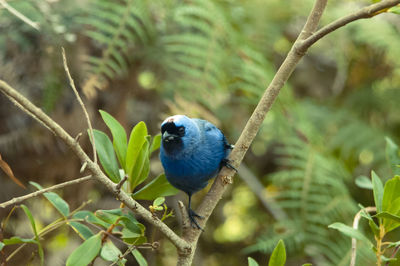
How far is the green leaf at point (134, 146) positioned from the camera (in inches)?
53.2

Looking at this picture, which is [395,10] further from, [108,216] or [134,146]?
[108,216]

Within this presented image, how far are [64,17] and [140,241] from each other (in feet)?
7.44

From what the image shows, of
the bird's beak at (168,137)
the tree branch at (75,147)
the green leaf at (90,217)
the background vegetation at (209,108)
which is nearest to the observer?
the tree branch at (75,147)

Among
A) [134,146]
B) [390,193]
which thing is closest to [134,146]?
[134,146]

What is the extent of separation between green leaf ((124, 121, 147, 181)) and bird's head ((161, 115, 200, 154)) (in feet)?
2.11

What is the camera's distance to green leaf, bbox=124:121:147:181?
53.2 inches

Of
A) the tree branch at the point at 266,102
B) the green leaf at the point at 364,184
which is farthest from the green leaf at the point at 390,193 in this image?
the tree branch at the point at 266,102

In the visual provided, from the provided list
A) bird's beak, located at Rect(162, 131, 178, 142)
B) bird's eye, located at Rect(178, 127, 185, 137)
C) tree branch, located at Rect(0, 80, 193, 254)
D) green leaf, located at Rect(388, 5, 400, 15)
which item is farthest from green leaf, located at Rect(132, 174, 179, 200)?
green leaf, located at Rect(388, 5, 400, 15)

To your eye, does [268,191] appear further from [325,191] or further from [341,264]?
[341,264]

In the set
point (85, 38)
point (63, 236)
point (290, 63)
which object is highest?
point (290, 63)

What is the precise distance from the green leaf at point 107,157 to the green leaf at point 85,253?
20 cm

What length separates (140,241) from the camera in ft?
4.15

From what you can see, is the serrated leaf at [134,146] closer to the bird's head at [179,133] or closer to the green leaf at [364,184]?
the bird's head at [179,133]

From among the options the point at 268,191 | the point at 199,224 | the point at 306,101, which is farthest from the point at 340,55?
the point at 199,224
